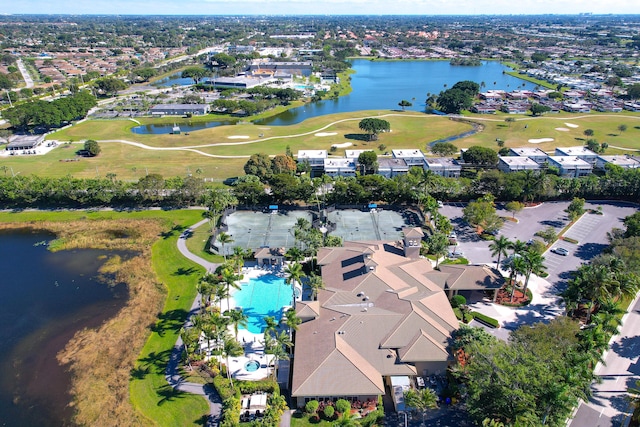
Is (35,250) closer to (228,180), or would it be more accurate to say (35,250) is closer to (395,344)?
(228,180)

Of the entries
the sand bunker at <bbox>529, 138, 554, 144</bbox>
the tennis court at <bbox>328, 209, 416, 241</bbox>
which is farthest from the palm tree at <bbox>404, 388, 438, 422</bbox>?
the sand bunker at <bbox>529, 138, 554, 144</bbox>

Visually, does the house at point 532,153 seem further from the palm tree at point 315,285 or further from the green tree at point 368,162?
the palm tree at point 315,285

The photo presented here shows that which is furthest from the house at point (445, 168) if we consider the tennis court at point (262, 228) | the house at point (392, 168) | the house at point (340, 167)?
the tennis court at point (262, 228)

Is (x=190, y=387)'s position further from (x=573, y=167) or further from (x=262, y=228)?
(x=573, y=167)

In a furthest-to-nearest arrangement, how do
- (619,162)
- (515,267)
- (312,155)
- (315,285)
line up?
(312,155)
(619,162)
(515,267)
(315,285)

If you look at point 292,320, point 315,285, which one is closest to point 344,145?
point 315,285

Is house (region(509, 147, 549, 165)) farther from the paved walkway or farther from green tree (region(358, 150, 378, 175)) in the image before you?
the paved walkway
